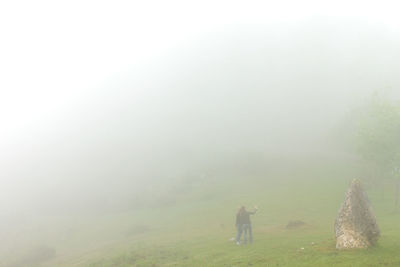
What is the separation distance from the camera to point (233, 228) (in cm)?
5062

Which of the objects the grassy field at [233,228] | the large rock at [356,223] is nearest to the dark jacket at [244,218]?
the grassy field at [233,228]

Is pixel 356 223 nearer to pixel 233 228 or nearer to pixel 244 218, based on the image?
pixel 244 218

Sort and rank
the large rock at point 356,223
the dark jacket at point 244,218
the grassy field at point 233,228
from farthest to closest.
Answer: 1. the dark jacket at point 244,218
2. the grassy field at point 233,228
3. the large rock at point 356,223

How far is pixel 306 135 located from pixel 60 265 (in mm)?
155466

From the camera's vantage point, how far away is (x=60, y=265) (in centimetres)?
4219

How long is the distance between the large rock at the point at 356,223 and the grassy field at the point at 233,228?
0.83m

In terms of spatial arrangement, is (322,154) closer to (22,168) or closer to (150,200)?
(150,200)

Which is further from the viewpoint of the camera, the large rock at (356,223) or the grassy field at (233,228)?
the grassy field at (233,228)

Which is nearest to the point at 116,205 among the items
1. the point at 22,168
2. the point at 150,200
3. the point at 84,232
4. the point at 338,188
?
the point at 150,200

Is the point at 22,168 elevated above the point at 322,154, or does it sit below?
above

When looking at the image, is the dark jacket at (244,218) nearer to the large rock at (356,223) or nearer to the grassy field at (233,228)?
the grassy field at (233,228)

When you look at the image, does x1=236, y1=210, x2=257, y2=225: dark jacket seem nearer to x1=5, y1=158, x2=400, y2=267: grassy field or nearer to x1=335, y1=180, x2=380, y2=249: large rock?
x1=5, y1=158, x2=400, y2=267: grassy field

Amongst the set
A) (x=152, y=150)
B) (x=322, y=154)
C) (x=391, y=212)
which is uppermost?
(x=152, y=150)

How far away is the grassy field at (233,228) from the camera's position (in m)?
25.0
